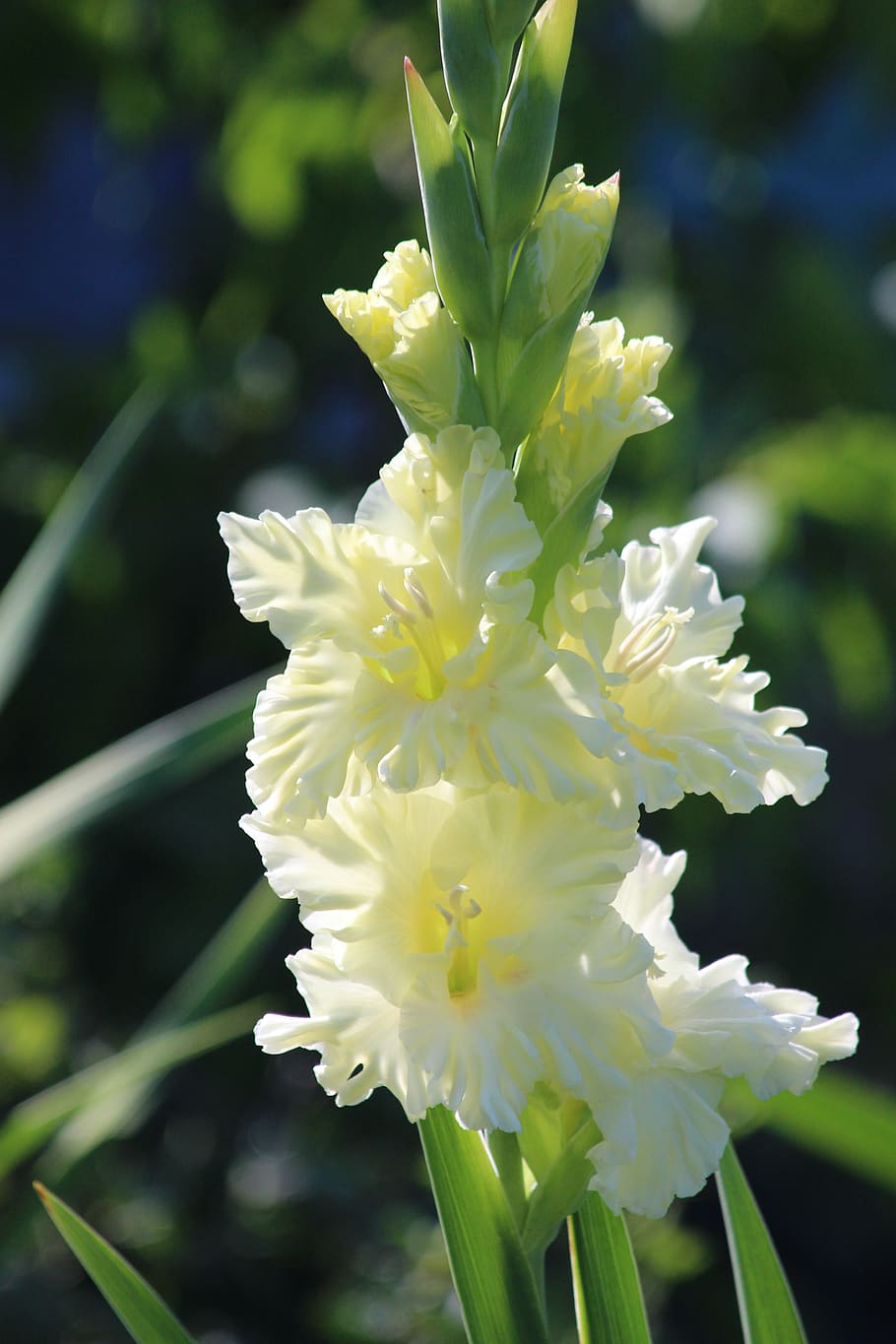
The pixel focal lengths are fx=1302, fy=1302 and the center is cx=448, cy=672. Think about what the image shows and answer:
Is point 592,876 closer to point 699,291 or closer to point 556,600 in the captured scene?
point 556,600

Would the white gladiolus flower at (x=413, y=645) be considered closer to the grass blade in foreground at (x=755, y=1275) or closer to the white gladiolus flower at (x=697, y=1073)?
the white gladiolus flower at (x=697, y=1073)

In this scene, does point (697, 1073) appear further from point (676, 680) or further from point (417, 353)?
point (417, 353)

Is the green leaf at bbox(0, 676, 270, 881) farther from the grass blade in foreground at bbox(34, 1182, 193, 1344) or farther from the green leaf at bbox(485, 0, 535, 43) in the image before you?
the green leaf at bbox(485, 0, 535, 43)

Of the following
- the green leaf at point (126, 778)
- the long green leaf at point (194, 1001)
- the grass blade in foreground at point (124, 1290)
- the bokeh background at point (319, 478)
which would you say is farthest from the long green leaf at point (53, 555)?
the grass blade in foreground at point (124, 1290)

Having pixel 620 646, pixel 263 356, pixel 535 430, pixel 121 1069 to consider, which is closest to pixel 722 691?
pixel 620 646

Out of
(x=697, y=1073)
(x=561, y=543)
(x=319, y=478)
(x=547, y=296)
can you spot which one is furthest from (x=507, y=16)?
(x=319, y=478)

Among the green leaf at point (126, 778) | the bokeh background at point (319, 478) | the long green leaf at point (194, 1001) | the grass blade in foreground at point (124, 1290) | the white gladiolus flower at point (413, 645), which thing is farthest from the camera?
the bokeh background at point (319, 478)
